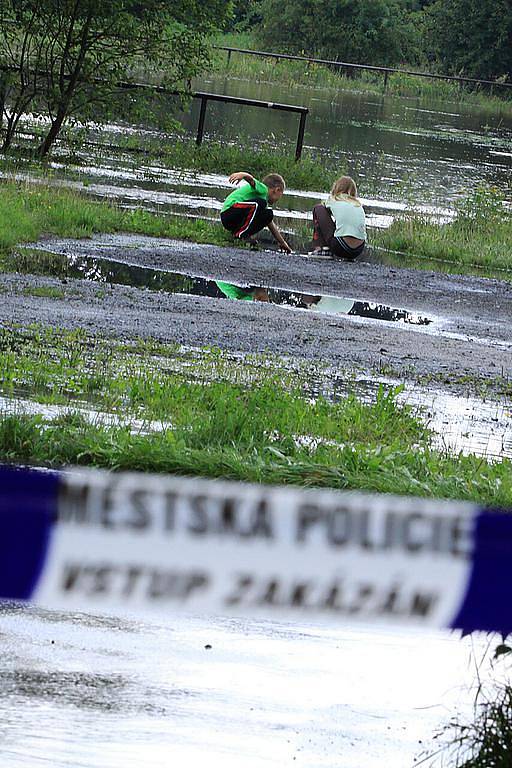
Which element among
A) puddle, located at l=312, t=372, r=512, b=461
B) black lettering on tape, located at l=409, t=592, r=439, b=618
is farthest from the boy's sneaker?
black lettering on tape, located at l=409, t=592, r=439, b=618

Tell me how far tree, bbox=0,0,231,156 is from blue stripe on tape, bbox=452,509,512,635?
64.1ft

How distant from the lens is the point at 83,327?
9922 millimetres

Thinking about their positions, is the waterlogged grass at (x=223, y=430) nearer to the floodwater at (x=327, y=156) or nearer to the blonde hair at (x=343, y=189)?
the blonde hair at (x=343, y=189)

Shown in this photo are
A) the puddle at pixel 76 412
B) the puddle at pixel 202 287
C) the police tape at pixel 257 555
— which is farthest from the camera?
the puddle at pixel 202 287

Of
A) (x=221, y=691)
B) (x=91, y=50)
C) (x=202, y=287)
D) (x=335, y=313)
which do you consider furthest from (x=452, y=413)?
(x=91, y=50)

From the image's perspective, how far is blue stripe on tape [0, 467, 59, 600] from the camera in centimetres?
364

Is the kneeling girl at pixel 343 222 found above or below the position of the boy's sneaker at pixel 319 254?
above

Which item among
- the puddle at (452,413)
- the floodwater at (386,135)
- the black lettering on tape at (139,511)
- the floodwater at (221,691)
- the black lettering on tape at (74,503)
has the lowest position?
the floodwater at (221,691)

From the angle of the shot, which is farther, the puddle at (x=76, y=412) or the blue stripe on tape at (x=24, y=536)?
the puddle at (x=76, y=412)

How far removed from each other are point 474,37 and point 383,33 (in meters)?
5.02

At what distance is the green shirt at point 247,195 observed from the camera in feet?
53.9

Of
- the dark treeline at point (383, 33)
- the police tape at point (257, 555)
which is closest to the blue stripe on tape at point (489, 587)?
the police tape at point (257, 555)

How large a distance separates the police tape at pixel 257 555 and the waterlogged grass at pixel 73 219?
35.2ft

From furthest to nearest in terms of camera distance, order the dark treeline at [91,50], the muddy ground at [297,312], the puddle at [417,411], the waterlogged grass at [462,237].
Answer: the dark treeline at [91,50] → the waterlogged grass at [462,237] → the muddy ground at [297,312] → the puddle at [417,411]
